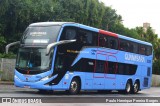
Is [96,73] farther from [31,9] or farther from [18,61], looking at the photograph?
[31,9]

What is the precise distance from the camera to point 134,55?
94.8 ft

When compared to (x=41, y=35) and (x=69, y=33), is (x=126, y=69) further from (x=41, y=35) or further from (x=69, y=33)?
(x=41, y=35)

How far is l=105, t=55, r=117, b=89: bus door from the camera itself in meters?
25.7

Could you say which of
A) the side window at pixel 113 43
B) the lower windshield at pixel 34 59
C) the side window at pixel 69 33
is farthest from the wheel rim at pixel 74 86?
the side window at pixel 113 43

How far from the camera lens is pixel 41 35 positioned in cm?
2125

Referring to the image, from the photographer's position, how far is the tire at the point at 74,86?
22.2 meters

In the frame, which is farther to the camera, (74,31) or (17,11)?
(17,11)

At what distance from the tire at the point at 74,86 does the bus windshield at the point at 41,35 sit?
110 inches

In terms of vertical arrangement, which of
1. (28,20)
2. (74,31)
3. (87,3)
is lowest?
(74,31)

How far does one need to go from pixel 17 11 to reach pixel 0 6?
1979 mm

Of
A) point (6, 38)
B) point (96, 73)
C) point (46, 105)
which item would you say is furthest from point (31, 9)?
point (46, 105)

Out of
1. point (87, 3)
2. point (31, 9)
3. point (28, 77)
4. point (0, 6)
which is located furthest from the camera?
point (87, 3)

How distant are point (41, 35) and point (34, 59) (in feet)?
4.16

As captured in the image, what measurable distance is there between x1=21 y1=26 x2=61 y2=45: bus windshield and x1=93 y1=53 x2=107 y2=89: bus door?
3974 mm
